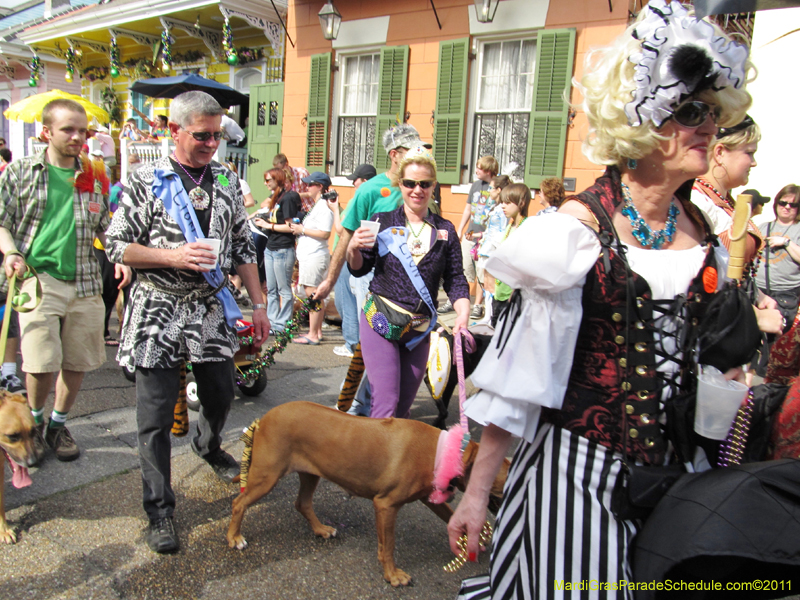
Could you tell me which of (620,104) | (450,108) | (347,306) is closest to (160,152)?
(450,108)

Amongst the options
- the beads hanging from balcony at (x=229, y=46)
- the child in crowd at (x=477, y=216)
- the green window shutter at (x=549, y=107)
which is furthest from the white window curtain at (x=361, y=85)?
the child in crowd at (x=477, y=216)

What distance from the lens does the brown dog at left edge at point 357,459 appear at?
286cm

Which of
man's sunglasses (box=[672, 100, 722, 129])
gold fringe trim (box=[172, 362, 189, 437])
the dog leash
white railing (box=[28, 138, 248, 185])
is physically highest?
white railing (box=[28, 138, 248, 185])

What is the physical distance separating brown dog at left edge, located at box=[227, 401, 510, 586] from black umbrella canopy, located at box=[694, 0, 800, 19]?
212 cm

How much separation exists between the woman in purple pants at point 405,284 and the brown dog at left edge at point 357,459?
1.85ft

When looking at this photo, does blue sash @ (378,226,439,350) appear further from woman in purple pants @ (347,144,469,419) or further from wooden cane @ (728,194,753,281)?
wooden cane @ (728,194,753,281)

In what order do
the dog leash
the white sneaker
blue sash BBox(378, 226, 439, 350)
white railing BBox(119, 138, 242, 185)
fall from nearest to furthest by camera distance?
the dog leash → blue sash BBox(378, 226, 439, 350) → the white sneaker → white railing BBox(119, 138, 242, 185)

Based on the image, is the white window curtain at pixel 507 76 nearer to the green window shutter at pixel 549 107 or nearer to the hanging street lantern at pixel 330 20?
the green window shutter at pixel 549 107

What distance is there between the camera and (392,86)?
35.4 ft

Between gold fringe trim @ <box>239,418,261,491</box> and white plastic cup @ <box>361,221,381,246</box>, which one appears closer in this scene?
gold fringe trim @ <box>239,418,261,491</box>

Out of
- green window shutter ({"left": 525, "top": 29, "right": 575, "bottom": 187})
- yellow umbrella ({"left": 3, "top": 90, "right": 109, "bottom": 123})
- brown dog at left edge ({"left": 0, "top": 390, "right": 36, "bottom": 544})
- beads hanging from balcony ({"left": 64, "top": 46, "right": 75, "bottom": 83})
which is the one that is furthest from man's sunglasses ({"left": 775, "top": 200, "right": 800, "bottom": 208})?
beads hanging from balcony ({"left": 64, "top": 46, "right": 75, "bottom": 83})

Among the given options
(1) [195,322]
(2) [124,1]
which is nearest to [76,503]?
(1) [195,322]

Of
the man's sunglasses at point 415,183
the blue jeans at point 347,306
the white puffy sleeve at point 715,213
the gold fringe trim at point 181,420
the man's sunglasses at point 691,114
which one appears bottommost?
the gold fringe trim at point 181,420

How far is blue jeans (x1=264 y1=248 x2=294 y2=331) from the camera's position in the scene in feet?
24.4
